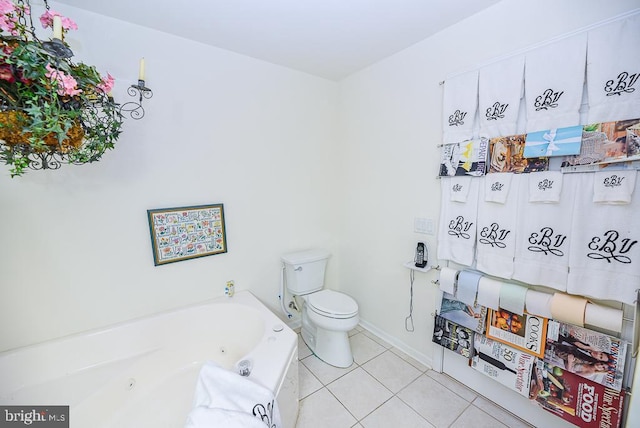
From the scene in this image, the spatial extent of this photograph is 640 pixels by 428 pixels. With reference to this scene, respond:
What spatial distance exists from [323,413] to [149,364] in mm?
1181

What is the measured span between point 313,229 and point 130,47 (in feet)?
6.26

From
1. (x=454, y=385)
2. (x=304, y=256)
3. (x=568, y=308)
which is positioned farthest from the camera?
(x=304, y=256)

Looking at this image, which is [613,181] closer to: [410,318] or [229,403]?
[410,318]

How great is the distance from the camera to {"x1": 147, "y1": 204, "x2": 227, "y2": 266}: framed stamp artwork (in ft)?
5.76

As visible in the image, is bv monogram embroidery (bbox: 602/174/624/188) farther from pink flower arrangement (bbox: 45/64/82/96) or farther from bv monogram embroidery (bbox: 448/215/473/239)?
pink flower arrangement (bbox: 45/64/82/96)

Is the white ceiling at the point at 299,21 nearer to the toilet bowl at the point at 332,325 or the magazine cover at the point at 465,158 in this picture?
the magazine cover at the point at 465,158

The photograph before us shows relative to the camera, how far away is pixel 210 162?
1.93 metres

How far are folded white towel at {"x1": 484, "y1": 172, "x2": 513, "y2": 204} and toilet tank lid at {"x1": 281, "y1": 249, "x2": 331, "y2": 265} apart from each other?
1.38m

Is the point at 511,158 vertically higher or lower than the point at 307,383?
higher

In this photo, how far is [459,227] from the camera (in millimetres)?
1674

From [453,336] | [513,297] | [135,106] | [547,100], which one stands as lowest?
[453,336]

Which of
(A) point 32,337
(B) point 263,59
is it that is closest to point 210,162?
→ (B) point 263,59

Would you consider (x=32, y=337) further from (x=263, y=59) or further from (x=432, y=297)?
(x=432, y=297)

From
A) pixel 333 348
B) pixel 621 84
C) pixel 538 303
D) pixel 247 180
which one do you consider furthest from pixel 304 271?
pixel 621 84
